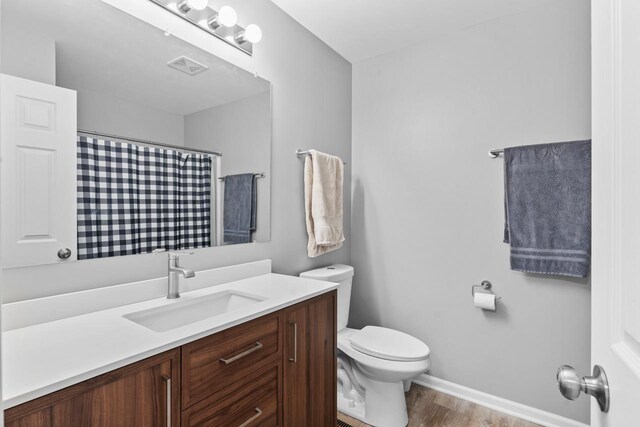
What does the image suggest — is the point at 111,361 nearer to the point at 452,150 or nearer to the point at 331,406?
the point at 331,406

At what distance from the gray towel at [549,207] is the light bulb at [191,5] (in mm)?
1721

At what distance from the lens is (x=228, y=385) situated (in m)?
1.01

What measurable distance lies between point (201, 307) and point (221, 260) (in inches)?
11.5

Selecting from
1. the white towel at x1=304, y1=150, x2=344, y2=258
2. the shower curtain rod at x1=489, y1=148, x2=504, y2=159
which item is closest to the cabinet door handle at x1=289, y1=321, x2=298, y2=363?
the white towel at x1=304, y1=150, x2=344, y2=258

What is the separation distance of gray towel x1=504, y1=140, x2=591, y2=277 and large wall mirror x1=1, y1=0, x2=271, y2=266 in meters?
1.42

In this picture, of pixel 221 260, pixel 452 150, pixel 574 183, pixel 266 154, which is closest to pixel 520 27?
pixel 452 150

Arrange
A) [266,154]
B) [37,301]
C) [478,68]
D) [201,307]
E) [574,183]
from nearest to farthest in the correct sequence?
1. [37,301]
2. [201,307]
3. [574,183]
4. [266,154]
5. [478,68]

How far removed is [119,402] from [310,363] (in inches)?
30.3

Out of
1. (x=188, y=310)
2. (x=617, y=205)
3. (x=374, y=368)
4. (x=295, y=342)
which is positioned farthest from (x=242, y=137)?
(x=617, y=205)

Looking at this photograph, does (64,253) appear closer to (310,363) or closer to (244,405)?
(244,405)

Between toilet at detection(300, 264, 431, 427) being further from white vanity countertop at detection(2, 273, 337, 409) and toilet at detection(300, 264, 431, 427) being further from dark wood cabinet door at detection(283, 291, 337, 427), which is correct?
white vanity countertop at detection(2, 273, 337, 409)

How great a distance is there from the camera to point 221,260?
5.13 ft

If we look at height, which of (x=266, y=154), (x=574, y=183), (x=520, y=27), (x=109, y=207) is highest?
(x=520, y=27)

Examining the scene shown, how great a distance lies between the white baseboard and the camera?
5.81ft
